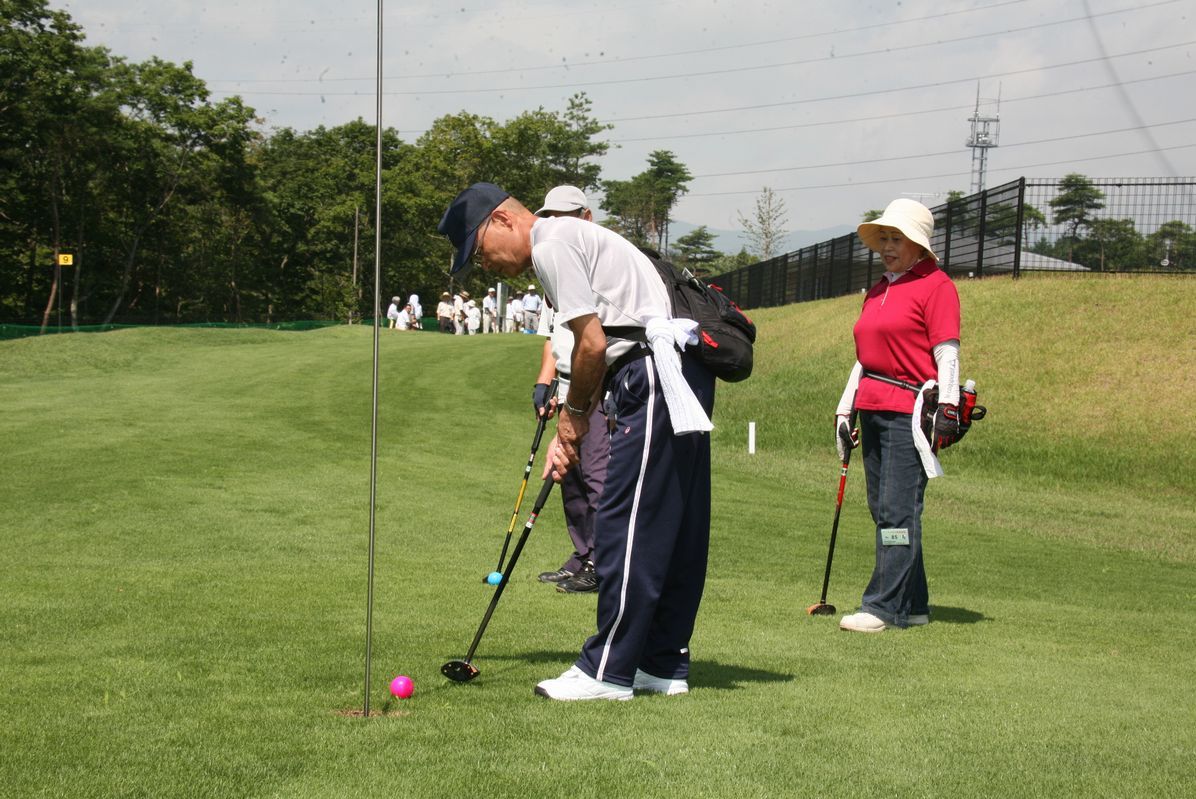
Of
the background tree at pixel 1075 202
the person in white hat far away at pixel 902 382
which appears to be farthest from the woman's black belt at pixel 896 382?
the background tree at pixel 1075 202

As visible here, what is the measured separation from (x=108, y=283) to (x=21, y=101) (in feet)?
46.6

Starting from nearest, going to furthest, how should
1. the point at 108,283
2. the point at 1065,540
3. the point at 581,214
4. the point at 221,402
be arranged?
1. the point at 581,214
2. the point at 1065,540
3. the point at 221,402
4. the point at 108,283

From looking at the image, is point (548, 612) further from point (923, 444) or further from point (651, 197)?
point (651, 197)

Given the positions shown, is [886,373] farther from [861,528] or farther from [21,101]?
[21,101]

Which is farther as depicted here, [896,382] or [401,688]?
[896,382]

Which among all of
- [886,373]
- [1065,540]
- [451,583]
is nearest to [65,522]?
[451,583]

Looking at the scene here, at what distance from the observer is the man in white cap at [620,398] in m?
4.41

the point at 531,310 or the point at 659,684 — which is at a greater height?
the point at 531,310

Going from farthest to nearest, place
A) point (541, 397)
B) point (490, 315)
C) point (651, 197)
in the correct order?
1. point (651, 197)
2. point (490, 315)
3. point (541, 397)

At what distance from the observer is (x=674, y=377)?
4.41 meters

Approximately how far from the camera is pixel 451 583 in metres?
7.70

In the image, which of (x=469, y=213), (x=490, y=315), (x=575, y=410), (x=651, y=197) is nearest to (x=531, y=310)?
(x=490, y=315)

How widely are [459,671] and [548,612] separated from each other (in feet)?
6.86

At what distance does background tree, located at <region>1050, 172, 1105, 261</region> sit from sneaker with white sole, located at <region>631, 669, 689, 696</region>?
66.7 feet
